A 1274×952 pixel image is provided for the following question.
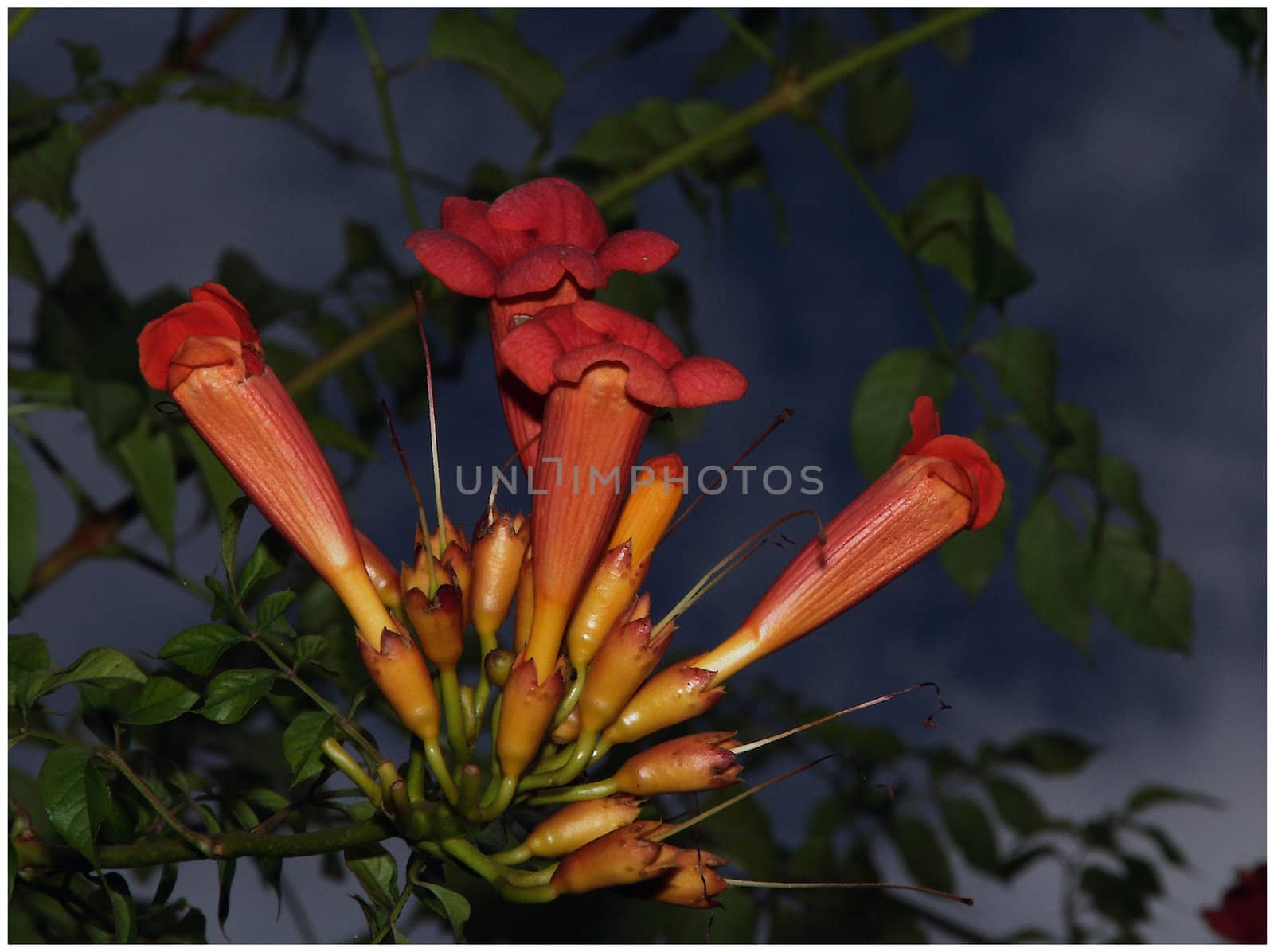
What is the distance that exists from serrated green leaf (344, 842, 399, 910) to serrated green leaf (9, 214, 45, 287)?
2106 mm

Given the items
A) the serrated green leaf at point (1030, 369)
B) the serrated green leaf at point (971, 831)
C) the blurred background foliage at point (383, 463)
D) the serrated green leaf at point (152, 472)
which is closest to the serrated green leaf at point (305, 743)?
the blurred background foliage at point (383, 463)

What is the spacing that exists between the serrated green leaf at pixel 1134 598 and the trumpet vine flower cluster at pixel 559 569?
5.29ft

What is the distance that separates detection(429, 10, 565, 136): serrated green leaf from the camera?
316 cm

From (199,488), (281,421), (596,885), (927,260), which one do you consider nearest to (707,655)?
(596,885)

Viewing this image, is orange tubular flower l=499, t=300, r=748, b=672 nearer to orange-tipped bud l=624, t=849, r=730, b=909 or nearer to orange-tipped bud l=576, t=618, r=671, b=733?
orange-tipped bud l=576, t=618, r=671, b=733

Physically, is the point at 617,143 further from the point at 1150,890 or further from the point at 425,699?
the point at 1150,890

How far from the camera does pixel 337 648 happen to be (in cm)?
229

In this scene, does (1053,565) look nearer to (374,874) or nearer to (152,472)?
(374,874)

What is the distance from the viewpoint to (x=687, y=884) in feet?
5.64

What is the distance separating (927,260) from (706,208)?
100cm

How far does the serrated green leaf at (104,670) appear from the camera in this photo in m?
1.82

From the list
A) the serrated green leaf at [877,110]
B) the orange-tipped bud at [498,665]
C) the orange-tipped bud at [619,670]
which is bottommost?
the orange-tipped bud at [619,670]

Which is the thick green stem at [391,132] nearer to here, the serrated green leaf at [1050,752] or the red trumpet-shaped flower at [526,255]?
the red trumpet-shaped flower at [526,255]

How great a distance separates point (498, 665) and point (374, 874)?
40cm
